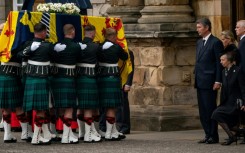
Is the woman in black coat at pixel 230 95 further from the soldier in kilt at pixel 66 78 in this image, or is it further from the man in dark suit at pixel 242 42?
the soldier in kilt at pixel 66 78

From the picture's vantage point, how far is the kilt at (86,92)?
18.6 m

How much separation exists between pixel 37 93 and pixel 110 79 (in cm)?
123

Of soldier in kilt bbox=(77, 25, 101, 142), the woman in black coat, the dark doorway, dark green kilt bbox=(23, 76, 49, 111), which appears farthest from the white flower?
the dark doorway

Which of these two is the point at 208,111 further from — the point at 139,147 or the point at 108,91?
the point at 108,91

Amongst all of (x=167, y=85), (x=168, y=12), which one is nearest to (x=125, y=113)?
(x=167, y=85)

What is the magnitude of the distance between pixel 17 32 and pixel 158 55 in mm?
3269

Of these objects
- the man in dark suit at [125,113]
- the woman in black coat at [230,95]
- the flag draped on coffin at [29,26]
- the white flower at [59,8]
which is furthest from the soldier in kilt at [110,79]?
the woman in black coat at [230,95]

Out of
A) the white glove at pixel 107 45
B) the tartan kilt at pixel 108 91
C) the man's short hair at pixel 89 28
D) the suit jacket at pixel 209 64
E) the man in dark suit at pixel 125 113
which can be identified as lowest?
A: the man in dark suit at pixel 125 113

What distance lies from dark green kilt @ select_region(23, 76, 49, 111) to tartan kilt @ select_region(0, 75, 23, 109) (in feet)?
1.59

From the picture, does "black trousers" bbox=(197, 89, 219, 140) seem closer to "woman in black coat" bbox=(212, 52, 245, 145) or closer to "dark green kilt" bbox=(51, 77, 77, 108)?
"woman in black coat" bbox=(212, 52, 245, 145)

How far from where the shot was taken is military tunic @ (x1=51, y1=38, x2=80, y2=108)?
18.3 metres

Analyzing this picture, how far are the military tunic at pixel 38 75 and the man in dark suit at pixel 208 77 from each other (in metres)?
2.10

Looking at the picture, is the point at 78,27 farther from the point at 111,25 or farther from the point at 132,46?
the point at 132,46

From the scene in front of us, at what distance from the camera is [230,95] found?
59.1 feet
